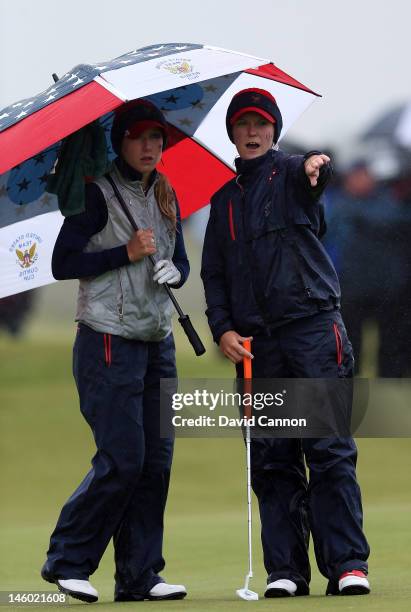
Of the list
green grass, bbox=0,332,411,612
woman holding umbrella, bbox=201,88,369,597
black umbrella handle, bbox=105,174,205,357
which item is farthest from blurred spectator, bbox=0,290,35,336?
woman holding umbrella, bbox=201,88,369,597

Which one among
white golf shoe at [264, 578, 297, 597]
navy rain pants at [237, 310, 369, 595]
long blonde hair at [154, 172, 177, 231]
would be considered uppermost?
long blonde hair at [154, 172, 177, 231]

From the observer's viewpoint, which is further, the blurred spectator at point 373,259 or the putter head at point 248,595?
the blurred spectator at point 373,259

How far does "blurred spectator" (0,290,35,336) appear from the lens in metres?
16.3

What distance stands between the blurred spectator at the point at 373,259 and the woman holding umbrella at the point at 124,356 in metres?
6.15

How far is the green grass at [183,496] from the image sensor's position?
4875mm

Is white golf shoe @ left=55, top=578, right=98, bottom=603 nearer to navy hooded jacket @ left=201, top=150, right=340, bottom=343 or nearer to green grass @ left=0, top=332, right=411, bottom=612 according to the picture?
green grass @ left=0, top=332, right=411, bottom=612

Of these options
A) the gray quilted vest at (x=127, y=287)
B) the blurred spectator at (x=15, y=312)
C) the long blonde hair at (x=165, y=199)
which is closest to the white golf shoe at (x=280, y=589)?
the gray quilted vest at (x=127, y=287)

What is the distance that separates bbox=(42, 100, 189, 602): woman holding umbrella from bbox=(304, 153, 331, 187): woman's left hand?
46 centimetres

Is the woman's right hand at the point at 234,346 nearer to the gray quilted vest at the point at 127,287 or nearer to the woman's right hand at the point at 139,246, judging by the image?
the gray quilted vest at the point at 127,287

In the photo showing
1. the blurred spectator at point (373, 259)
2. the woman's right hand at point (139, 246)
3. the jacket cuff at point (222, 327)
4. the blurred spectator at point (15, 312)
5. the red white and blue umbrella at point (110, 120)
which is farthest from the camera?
the blurred spectator at point (15, 312)

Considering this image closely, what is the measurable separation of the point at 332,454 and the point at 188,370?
33.0ft

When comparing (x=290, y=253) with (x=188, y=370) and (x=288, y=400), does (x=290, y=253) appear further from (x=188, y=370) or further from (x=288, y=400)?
(x=188, y=370)

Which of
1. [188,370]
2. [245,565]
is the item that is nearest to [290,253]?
[245,565]

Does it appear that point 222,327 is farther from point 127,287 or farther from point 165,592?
point 165,592
